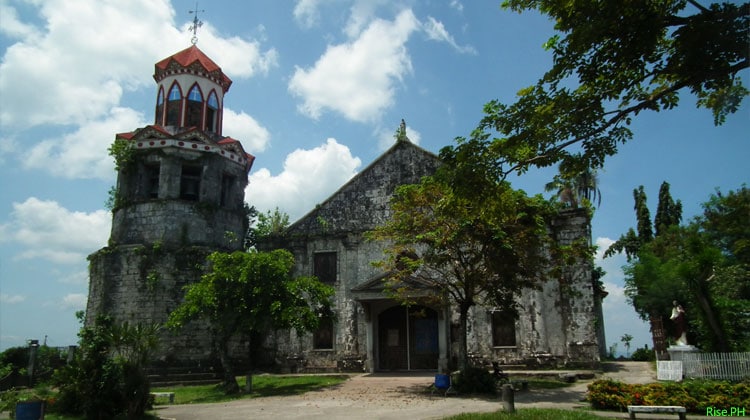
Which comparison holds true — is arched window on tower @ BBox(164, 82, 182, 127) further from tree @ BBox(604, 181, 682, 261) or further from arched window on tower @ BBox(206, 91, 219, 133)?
tree @ BBox(604, 181, 682, 261)

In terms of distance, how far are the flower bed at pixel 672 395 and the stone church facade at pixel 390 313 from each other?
7523 millimetres

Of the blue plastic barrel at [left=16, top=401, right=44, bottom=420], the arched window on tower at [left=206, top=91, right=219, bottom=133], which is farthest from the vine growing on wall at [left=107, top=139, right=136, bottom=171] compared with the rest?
the blue plastic barrel at [left=16, top=401, right=44, bottom=420]

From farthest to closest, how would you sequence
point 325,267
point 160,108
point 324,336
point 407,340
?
point 160,108, point 325,267, point 324,336, point 407,340

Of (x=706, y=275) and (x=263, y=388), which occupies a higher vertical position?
(x=706, y=275)

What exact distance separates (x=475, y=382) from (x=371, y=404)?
3.14 metres

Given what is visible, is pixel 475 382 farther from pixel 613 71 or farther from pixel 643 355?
pixel 643 355

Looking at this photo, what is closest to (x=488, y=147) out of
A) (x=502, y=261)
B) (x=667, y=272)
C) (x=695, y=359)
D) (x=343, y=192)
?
(x=502, y=261)

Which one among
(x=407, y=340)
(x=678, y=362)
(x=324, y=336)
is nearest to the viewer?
(x=678, y=362)

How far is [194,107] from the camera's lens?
78.0ft

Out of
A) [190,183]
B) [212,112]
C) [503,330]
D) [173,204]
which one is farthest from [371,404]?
[212,112]

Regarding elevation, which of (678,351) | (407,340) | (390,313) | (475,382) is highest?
(390,313)

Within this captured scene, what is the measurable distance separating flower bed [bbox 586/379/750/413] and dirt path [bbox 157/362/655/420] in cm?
97

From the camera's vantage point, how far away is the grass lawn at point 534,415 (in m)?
9.74

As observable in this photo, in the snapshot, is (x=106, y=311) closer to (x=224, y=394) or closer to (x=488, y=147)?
(x=224, y=394)
